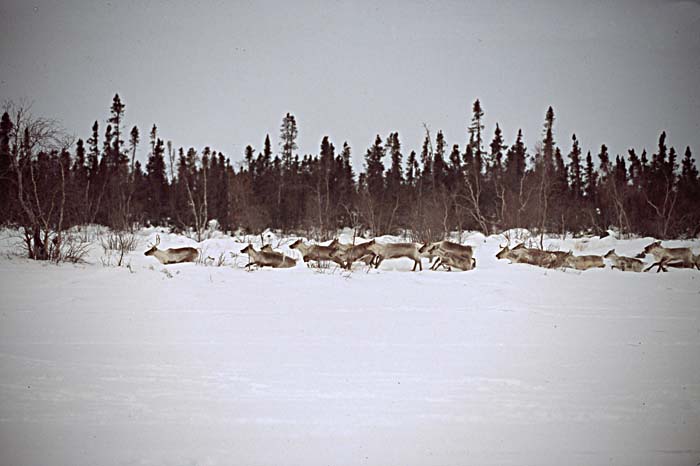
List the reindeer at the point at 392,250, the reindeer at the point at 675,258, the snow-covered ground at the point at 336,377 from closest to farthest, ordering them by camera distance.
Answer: the snow-covered ground at the point at 336,377 → the reindeer at the point at 392,250 → the reindeer at the point at 675,258

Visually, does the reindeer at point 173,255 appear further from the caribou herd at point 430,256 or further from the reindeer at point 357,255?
the reindeer at point 357,255

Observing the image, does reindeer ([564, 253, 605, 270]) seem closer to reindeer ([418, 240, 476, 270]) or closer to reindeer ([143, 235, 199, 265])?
reindeer ([418, 240, 476, 270])

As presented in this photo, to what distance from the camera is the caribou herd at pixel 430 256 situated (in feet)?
46.7

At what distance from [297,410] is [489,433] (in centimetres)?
192

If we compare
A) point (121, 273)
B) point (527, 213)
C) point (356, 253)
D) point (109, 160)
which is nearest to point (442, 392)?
point (121, 273)

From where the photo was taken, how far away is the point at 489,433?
4016 millimetres

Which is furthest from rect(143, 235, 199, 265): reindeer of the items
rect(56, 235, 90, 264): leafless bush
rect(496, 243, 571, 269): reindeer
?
rect(496, 243, 571, 269): reindeer

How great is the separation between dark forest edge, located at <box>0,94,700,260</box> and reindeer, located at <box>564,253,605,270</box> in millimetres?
4181

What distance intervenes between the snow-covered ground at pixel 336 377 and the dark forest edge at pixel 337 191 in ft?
14.7

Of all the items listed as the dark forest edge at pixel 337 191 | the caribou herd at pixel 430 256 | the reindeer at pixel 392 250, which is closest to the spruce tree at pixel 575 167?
the dark forest edge at pixel 337 191

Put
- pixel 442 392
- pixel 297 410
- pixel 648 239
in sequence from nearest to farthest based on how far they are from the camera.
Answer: pixel 297 410 → pixel 442 392 → pixel 648 239

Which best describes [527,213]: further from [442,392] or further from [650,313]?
[442,392]

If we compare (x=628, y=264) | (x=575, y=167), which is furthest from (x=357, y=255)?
(x=575, y=167)

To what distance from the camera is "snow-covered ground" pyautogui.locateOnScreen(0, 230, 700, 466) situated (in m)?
3.83
